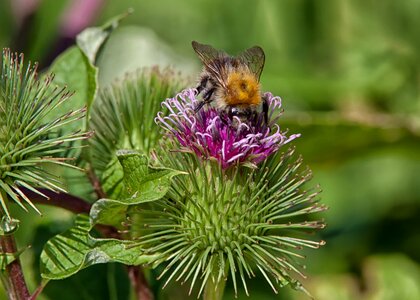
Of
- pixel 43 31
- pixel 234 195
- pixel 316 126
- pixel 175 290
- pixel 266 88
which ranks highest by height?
pixel 43 31

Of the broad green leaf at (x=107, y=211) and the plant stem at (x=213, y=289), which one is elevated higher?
the broad green leaf at (x=107, y=211)

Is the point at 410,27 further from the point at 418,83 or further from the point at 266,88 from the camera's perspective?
the point at 266,88

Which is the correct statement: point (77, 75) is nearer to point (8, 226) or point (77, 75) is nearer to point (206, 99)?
point (206, 99)

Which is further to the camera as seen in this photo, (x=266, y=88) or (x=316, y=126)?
(x=266, y=88)

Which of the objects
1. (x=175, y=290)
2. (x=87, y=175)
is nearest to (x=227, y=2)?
(x=175, y=290)

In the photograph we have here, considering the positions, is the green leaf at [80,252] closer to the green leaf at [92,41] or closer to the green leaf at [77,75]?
the green leaf at [77,75]

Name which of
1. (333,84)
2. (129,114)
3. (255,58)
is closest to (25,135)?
(129,114)

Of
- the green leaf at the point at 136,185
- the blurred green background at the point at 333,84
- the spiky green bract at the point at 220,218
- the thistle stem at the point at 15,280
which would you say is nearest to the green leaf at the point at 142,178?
the green leaf at the point at 136,185
